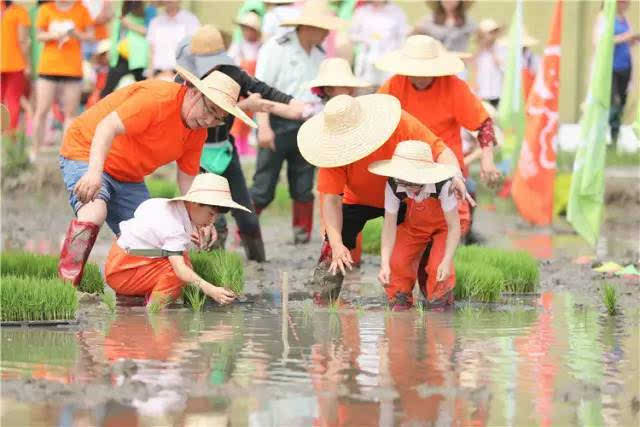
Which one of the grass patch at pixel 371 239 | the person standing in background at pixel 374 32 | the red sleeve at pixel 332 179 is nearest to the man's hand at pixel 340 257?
the red sleeve at pixel 332 179

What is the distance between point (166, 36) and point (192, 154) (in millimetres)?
6202

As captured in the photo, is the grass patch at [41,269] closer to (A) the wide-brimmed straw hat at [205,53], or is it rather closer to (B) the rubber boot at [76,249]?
(B) the rubber boot at [76,249]

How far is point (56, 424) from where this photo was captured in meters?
6.09

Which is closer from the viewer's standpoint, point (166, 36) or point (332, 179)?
point (332, 179)

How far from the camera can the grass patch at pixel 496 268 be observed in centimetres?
984

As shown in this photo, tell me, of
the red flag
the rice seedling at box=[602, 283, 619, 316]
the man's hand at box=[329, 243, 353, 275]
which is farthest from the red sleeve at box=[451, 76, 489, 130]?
→ the red flag

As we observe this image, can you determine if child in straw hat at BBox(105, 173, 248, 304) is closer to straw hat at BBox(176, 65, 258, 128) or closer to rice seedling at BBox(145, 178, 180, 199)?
straw hat at BBox(176, 65, 258, 128)

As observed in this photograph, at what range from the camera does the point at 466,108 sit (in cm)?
1025

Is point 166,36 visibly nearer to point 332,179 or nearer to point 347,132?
point 332,179

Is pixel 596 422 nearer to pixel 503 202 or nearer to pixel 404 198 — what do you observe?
pixel 404 198

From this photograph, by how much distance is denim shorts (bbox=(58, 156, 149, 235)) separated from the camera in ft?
31.0

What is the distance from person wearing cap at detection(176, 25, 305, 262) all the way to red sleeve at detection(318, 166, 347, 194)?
130 cm

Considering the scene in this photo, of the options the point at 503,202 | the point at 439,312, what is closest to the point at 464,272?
the point at 439,312

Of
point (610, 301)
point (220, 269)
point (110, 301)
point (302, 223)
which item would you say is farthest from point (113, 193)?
point (302, 223)
